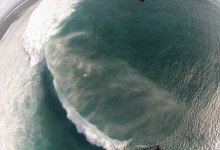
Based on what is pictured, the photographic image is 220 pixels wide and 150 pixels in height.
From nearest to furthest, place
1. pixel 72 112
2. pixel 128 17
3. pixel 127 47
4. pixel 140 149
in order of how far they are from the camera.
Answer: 1. pixel 140 149
2. pixel 72 112
3. pixel 127 47
4. pixel 128 17

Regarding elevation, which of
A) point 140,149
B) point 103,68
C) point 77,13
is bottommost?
point 140,149

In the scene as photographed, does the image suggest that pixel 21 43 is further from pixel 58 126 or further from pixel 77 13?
pixel 58 126

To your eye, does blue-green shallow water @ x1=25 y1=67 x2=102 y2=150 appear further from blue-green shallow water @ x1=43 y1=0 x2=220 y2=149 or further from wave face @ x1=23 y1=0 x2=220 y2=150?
blue-green shallow water @ x1=43 y1=0 x2=220 y2=149

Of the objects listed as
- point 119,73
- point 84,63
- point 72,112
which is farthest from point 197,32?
point 72,112

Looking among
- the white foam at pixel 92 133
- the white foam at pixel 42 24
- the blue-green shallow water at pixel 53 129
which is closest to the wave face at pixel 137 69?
the white foam at pixel 92 133

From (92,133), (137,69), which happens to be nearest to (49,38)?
(137,69)

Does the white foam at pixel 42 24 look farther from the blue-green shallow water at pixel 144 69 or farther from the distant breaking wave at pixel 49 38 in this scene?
the blue-green shallow water at pixel 144 69

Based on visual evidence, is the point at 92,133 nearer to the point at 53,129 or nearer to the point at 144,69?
the point at 53,129
